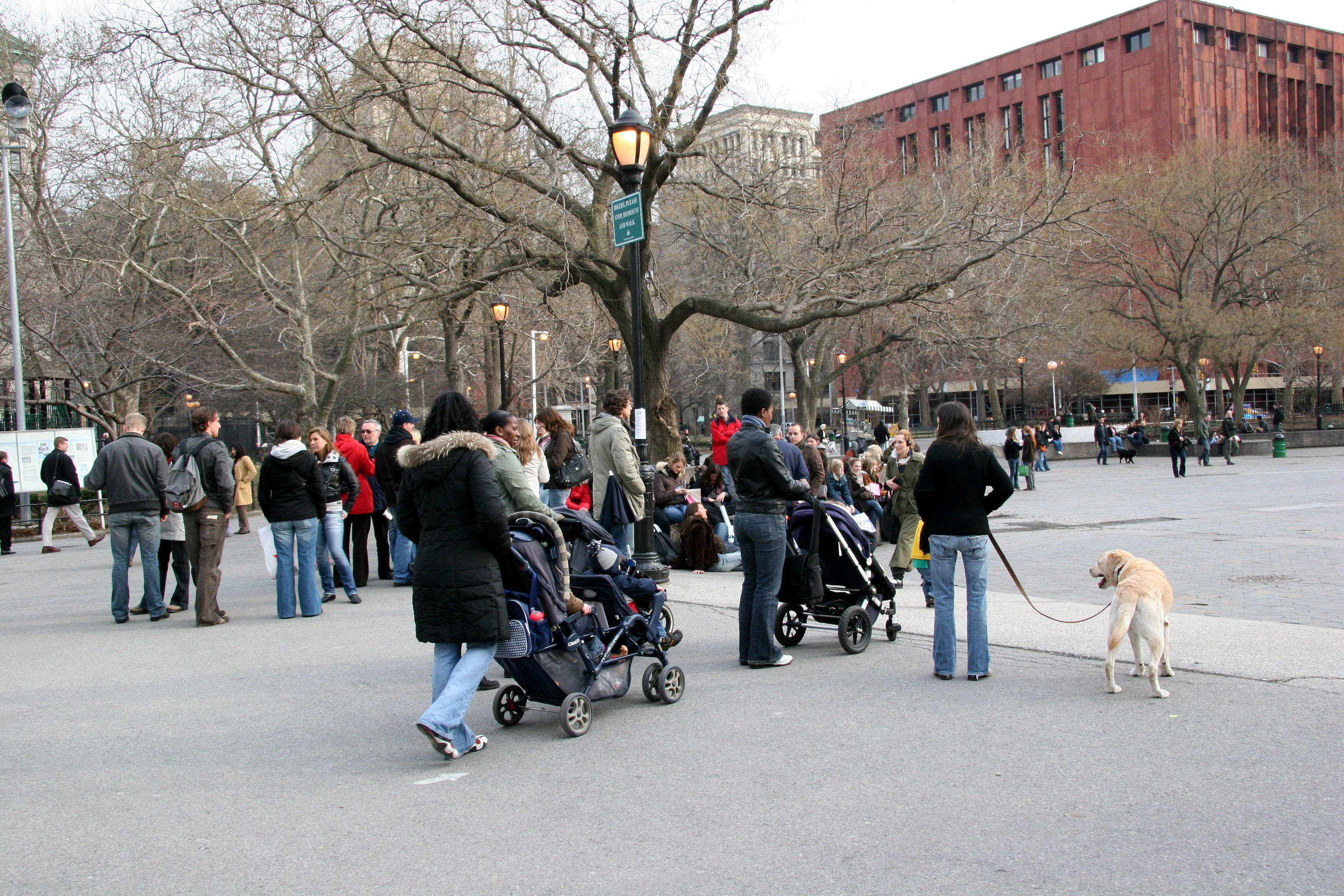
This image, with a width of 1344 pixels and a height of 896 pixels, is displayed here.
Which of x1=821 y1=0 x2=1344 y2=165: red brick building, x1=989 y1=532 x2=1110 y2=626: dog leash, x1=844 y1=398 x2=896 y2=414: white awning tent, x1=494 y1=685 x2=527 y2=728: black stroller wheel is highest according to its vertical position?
x1=821 y1=0 x2=1344 y2=165: red brick building

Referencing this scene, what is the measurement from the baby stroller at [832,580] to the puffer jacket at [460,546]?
2.80 metres

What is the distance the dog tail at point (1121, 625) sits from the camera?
6.09 metres

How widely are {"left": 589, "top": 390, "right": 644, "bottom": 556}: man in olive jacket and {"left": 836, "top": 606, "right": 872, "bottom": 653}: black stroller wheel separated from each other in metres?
2.92

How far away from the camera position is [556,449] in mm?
11094

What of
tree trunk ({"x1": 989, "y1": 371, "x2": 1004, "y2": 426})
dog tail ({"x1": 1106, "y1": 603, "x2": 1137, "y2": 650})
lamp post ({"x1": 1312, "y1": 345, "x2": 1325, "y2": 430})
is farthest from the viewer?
tree trunk ({"x1": 989, "y1": 371, "x2": 1004, "y2": 426})

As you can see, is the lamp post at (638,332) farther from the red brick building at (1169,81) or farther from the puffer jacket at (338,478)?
the red brick building at (1169,81)

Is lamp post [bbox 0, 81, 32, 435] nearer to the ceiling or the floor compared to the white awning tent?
nearer to the ceiling

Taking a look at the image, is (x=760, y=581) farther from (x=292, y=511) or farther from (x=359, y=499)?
(x=359, y=499)

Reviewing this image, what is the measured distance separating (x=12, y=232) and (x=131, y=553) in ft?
49.4

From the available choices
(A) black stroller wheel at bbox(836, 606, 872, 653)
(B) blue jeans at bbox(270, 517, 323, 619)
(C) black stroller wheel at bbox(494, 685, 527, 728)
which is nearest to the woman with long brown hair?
(B) blue jeans at bbox(270, 517, 323, 619)

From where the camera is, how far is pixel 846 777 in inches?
194

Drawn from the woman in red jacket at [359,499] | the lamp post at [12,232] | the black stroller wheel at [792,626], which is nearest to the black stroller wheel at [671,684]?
the black stroller wheel at [792,626]

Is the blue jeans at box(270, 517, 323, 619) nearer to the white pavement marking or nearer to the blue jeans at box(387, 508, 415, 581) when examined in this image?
the blue jeans at box(387, 508, 415, 581)

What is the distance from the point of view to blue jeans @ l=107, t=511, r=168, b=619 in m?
10.2
